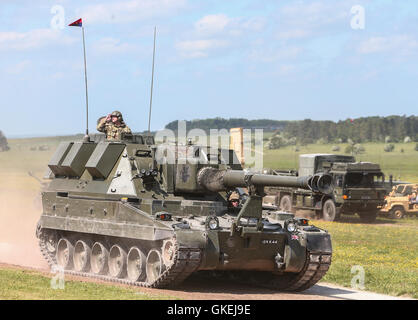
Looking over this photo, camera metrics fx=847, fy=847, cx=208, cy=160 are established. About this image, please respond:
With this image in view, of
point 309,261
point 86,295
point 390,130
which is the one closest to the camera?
point 86,295

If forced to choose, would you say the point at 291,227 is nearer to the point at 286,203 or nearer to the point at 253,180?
the point at 253,180

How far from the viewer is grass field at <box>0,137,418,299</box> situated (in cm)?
1627

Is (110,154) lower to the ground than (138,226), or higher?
higher

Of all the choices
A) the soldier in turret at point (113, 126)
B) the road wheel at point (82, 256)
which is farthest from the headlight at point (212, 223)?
the soldier in turret at point (113, 126)

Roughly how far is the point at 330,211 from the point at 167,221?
2397cm

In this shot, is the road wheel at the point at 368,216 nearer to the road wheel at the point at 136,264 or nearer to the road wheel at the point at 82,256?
the road wheel at the point at 82,256

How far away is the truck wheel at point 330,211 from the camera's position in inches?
1609

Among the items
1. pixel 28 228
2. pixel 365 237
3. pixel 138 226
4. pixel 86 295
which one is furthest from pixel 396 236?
pixel 86 295

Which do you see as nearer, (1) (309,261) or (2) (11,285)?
(2) (11,285)

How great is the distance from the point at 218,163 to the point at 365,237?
13829mm

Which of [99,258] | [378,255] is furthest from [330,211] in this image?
[99,258]

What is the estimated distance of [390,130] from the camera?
312 feet

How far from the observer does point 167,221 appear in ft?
60.1

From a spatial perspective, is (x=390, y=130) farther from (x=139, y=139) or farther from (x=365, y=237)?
(x=139, y=139)
